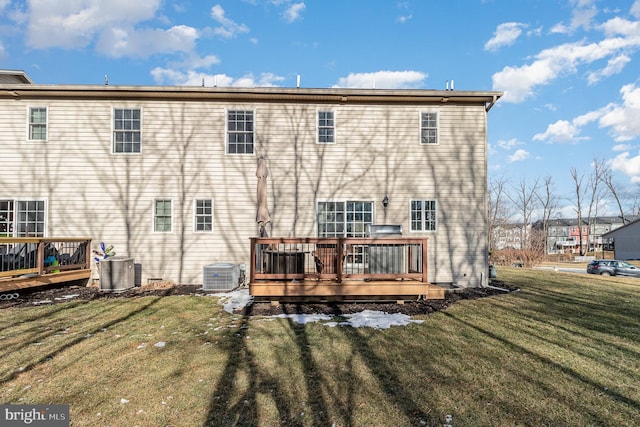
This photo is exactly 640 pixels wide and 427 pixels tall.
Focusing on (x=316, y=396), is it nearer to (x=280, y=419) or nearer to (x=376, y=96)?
(x=280, y=419)

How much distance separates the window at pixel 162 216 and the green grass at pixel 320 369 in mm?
3657

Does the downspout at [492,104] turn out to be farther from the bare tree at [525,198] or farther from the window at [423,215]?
the bare tree at [525,198]

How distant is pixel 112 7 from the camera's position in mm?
12211

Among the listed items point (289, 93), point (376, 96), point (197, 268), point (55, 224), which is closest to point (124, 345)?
point (197, 268)

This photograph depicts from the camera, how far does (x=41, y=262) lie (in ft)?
26.4

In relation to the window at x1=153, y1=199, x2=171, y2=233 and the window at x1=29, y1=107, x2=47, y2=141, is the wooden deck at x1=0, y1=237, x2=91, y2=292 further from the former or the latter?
the window at x1=29, y1=107, x2=47, y2=141

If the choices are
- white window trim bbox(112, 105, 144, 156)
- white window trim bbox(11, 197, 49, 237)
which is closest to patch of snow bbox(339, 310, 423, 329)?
white window trim bbox(112, 105, 144, 156)

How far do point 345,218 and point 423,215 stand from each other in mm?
2610

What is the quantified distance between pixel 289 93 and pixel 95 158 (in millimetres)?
6595

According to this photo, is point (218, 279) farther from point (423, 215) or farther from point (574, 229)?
point (574, 229)

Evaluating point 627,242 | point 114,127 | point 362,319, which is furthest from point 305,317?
point 627,242

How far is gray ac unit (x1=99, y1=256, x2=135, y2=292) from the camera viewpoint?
Answer: 336 inches

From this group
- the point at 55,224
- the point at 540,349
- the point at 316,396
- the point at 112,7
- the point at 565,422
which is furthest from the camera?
the point at 112,7

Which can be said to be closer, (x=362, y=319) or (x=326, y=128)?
(x=362, y=319)
